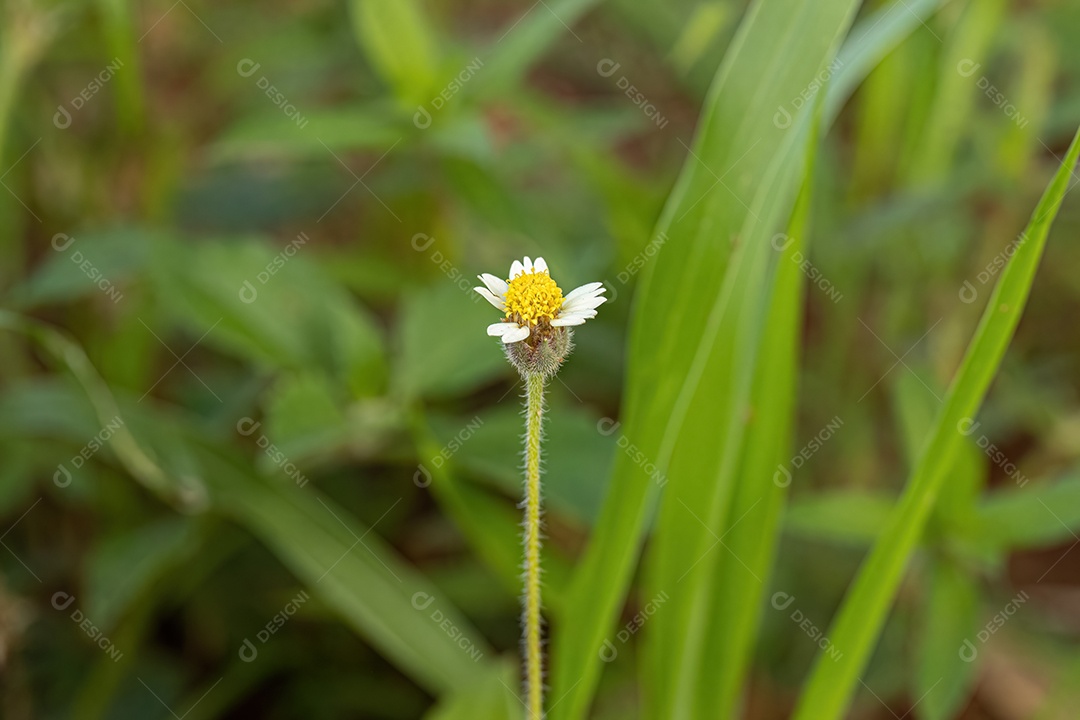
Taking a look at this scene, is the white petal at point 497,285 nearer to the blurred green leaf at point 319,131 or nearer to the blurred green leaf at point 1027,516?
the blurred green leaf at point 319,131

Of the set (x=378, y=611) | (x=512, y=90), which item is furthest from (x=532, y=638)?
(x=512, y=90)

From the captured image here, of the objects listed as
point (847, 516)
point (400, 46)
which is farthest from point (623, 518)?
point (400, 46)

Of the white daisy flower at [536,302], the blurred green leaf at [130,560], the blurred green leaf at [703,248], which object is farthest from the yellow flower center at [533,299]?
the blurred green leaf at [130,560]

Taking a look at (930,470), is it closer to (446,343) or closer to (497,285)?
(497,285)

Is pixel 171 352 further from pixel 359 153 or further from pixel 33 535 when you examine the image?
pixel 359 153

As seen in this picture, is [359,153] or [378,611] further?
[359,153]

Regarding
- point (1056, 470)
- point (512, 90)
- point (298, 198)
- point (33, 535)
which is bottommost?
point (33, 535)

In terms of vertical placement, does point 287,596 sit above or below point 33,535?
above
